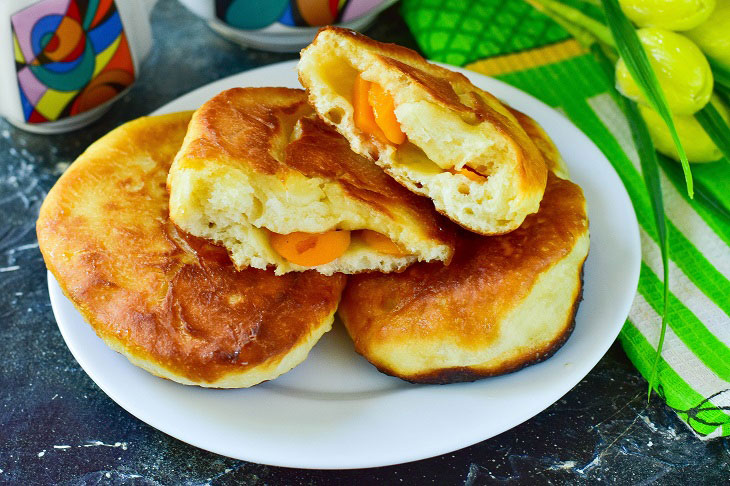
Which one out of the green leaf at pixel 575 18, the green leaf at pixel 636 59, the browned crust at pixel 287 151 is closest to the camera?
the browned crust at pixel 287 151

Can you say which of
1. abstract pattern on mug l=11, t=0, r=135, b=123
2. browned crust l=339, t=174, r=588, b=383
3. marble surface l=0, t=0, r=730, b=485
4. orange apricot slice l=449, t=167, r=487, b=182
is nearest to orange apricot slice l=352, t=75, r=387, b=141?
orange apricot slice l=449, t=167, r=487, b=182

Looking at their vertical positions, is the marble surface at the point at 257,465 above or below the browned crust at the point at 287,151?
below

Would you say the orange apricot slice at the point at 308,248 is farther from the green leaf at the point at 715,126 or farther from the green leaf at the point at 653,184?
the green leaf at the point at 715,126

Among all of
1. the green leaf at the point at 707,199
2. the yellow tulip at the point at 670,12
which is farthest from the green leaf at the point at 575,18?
the green leaf at the point at 707,199

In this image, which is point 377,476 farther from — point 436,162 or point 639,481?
point 436,162

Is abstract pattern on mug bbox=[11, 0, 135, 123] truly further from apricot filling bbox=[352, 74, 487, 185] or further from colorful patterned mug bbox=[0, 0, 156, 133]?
apricot filling bbox=[352, 74, 487, 185]

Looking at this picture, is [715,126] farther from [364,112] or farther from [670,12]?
[364,112]

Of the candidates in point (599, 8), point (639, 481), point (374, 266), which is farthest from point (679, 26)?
point (639, 481)

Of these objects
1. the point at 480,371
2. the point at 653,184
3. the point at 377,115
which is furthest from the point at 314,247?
the point at 653,184
